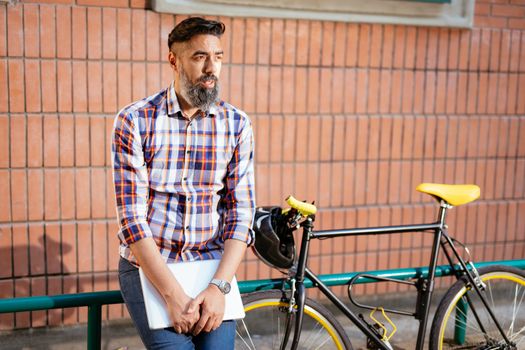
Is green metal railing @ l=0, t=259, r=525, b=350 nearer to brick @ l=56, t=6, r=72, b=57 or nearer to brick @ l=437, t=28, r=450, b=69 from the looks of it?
brick @ l=56, t=6, r=72, b=57

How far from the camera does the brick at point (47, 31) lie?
4.29 meters

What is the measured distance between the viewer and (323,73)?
4.95 metres

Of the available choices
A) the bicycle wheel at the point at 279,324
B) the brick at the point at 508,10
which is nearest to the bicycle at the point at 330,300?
the bicycle wheel at the point at 279,324

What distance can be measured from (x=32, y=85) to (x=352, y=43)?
2116 millimetres

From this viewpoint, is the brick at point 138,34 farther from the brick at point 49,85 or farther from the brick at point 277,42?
the brick at point 277,42

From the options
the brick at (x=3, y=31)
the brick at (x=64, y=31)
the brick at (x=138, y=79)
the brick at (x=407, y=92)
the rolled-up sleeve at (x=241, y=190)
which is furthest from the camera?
the brick at (x=407, y=92)

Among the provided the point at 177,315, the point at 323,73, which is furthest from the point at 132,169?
the point at 323,73

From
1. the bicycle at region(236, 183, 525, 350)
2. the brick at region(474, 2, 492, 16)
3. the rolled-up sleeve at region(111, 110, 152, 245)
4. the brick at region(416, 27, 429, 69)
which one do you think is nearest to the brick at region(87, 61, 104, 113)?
the bicycle at region(236, 183, 525, 350)

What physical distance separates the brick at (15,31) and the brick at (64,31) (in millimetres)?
Answer: 207

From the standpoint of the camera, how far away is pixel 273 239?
3.05 metres

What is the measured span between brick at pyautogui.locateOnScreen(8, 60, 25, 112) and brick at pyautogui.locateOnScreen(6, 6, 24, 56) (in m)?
0.07

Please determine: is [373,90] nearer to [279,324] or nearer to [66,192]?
[66,192]

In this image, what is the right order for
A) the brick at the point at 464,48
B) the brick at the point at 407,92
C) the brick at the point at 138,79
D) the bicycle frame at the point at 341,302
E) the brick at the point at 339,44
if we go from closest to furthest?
1. the bicycle frame at the point at 341,302
2. the brick at the point at 138,79
3. the brick at the point at 339,44
4. the brick at the point at 407,92
5. the brick at the point at 464,48

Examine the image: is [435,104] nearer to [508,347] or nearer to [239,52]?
[239,52]
